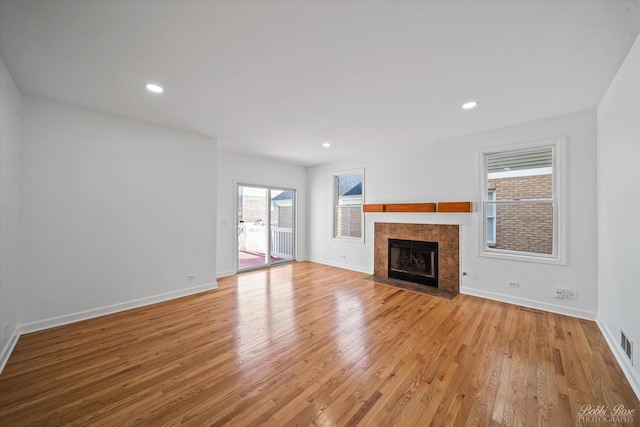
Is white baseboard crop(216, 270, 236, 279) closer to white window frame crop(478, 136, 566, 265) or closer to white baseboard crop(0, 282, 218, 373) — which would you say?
white baseboard crop(0, 282, 218, 373)

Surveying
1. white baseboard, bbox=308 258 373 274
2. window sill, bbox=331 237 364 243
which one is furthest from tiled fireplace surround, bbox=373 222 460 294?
window sill, bbox=331 237 364 243

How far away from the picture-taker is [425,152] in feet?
14.8

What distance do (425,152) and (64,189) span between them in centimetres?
536

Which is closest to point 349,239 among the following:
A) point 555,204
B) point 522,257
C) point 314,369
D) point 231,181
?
point 231,181

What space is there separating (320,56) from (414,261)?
13.1ft

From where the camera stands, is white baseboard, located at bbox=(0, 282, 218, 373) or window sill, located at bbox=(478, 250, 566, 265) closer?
white baseboard, located at bbox=(0, 282, 218, 373)

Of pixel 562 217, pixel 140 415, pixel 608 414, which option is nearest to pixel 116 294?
pixel 140 415

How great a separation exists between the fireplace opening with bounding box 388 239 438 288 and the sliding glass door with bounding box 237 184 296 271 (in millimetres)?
2752

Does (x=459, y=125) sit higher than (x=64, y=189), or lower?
higher

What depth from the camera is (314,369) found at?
81.8 inches

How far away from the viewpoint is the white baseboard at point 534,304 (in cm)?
308

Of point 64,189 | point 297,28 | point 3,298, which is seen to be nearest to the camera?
point 297,28

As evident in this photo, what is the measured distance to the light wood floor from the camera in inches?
64.2

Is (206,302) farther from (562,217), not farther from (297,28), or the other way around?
(562,217)
